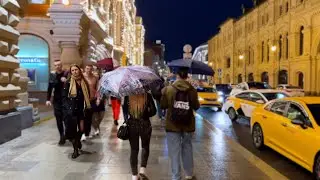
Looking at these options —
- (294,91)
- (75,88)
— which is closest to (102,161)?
(75,88)

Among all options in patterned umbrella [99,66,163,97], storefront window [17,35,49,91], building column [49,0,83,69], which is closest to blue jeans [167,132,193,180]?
patterned umbrella [99,66,163,97]

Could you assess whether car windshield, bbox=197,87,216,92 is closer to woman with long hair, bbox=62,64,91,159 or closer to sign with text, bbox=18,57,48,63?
sign with text, bbox=18,57,48,63

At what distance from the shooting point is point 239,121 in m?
17.9

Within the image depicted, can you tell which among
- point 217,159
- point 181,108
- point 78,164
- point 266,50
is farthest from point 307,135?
point 266,50

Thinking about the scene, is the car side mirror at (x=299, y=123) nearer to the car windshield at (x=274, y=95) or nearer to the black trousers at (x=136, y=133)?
the black trousers at (x=136, y=133)

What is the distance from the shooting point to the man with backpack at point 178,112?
6594mm

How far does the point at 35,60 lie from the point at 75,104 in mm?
15928

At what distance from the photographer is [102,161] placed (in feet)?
26.9

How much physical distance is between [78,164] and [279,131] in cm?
413

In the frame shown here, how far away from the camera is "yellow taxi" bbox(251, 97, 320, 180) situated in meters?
7.43

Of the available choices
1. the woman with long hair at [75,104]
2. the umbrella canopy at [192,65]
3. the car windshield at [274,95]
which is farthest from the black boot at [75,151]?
the car windshield at [274,95]

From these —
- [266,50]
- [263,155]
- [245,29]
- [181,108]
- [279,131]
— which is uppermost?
[245,29]

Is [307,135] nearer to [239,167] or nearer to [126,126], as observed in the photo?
[239,167]

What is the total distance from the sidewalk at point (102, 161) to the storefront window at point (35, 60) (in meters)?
12.6
